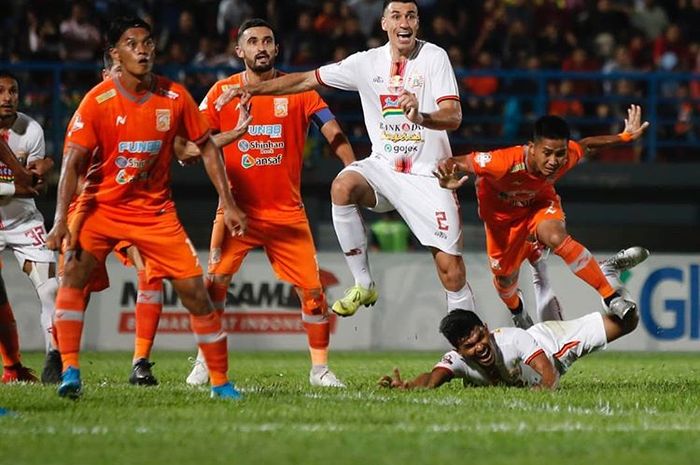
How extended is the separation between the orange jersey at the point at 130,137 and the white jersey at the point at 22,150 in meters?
2.49

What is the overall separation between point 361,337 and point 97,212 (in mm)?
8219

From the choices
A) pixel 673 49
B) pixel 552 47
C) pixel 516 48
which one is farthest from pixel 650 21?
pixel 516 48

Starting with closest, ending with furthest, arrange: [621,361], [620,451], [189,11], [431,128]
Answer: [620,451] < [431,128] < [621,361] < [189,11]

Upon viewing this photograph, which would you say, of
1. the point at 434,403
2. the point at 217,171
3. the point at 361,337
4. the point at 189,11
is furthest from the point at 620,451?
the point at 189,11

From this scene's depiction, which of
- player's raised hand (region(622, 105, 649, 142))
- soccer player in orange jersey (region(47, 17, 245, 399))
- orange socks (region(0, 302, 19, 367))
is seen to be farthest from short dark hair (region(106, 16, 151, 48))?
player's raised hand (region(622, 105, 649, 142))

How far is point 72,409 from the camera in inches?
312

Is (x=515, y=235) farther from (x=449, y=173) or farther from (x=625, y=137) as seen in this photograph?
(x=449, y=173)

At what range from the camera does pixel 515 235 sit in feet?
36.2

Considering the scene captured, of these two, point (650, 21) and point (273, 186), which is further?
point (650, 21)

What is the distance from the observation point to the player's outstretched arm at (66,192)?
7.99 meters

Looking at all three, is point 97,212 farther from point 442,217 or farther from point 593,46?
point 593,46

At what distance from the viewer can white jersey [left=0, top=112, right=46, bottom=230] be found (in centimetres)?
1088

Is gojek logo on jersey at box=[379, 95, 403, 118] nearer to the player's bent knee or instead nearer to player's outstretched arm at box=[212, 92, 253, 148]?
player's outstretched arm at box=[212, 92, 253, 148]

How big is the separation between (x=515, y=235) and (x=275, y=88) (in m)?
2.45
